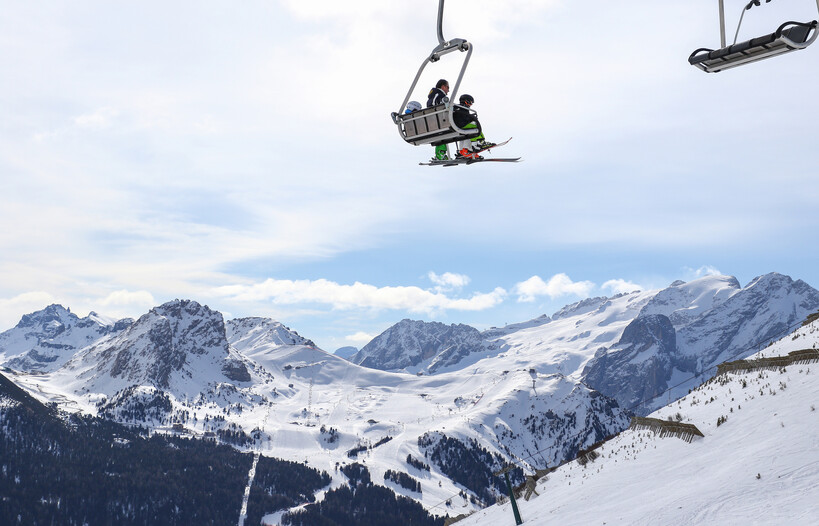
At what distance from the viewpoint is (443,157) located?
21984mm

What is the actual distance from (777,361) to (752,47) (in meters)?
24.3

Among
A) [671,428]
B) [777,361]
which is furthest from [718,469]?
[777,361]

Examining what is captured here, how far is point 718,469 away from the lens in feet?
69.4

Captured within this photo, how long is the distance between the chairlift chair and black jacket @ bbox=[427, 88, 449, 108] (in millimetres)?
8028

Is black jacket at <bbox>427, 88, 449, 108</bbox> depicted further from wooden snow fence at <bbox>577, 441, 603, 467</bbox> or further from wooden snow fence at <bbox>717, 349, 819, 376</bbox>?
wooden snow fence at <bbox>577, 441, 603, 467</bbox>

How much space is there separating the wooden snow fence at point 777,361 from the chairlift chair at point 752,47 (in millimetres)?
21692

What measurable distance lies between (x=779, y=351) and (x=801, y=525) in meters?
25.4

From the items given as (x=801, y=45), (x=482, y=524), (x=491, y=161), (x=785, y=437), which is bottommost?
(x=482, y=524)

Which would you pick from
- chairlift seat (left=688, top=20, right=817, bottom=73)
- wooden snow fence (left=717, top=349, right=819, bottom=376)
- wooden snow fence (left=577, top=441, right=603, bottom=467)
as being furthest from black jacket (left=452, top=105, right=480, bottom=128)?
wooden snow fence (left=577, top=441, right=603, bottom=467)

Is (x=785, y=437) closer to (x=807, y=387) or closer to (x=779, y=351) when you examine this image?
(x=807, y=387)

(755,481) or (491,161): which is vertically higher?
(491,161)

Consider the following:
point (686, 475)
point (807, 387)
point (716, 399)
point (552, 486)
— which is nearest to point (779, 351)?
point (716, 399)

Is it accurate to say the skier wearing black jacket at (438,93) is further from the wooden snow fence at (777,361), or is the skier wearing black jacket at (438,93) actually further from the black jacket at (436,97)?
the wooden snow fence at (777,361)

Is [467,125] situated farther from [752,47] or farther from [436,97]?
[752,47]
